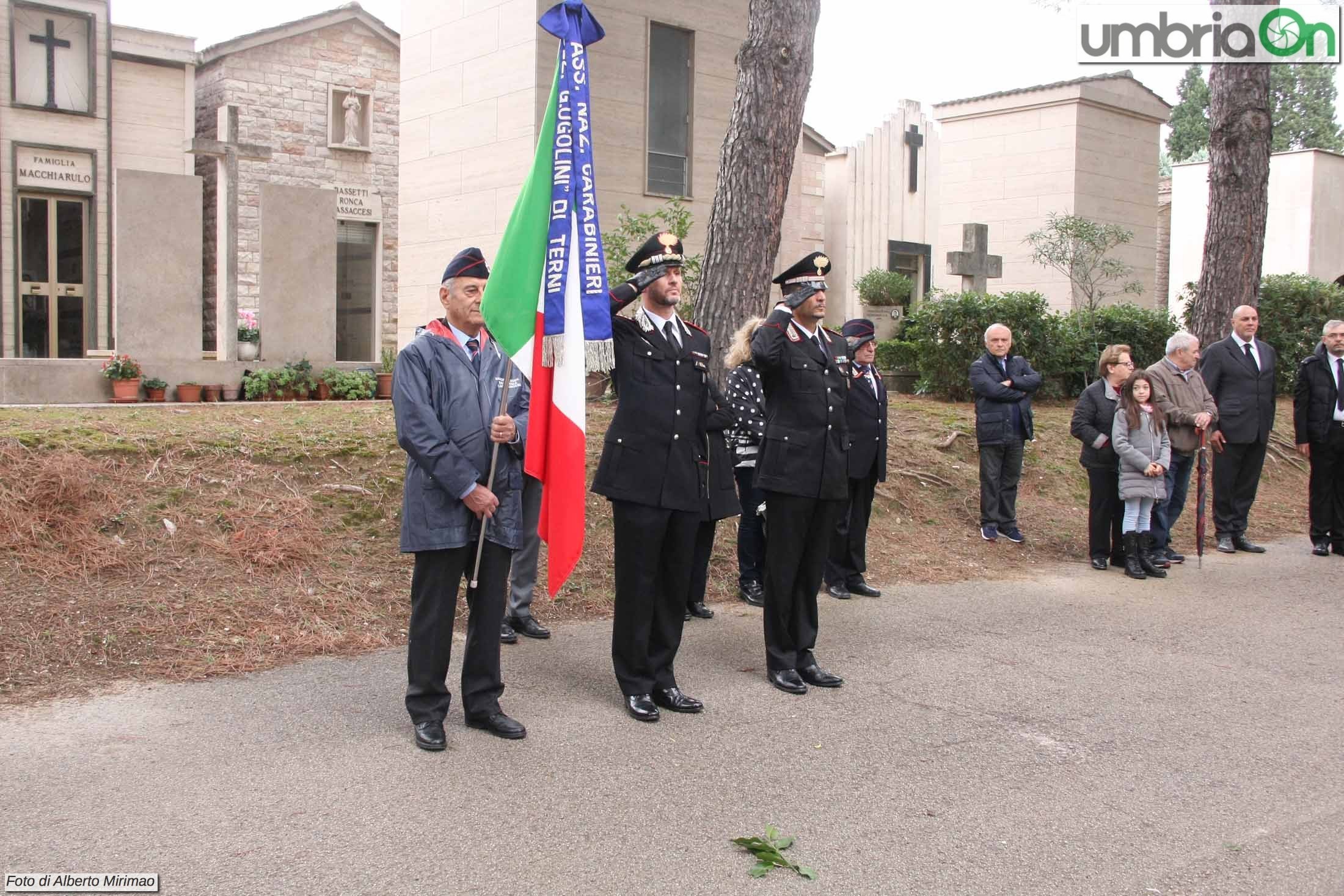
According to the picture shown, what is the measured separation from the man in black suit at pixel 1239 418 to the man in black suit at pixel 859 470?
12.3 feet

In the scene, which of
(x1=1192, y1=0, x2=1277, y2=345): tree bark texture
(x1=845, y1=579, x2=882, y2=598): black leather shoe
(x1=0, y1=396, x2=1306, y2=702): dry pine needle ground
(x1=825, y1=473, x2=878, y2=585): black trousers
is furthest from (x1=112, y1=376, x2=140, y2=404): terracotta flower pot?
(x1=1192, y1=0, x2=1277, y2=345): tree bark texture

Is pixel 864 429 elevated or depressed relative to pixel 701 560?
elevated

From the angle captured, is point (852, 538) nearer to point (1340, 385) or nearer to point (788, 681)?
point (788, 681)

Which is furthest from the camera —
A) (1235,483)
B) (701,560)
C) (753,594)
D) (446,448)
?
(1235,483)

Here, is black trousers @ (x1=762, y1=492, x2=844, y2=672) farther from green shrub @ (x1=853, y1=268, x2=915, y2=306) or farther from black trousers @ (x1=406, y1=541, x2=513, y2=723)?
green shrub @ (x1=853, y1=268, x2=915, y2=306)

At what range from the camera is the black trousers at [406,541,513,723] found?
4992 mm

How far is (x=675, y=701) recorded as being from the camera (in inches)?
219

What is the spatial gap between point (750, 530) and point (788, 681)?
2094 millimetres

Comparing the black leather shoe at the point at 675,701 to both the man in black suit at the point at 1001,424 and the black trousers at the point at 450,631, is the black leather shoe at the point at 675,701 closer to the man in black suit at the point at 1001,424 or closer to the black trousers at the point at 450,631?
the black trousers at the point at 450,631

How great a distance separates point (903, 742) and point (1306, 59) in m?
14.7

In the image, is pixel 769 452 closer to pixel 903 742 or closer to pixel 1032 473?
pixel 903 742

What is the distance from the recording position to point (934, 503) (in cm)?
1091

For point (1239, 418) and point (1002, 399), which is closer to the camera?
point (1002, 399)

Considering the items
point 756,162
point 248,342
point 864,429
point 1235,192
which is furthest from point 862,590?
point 248,342
